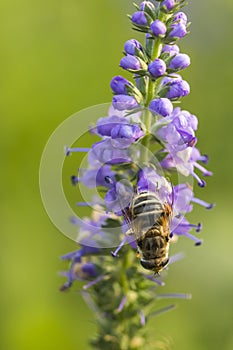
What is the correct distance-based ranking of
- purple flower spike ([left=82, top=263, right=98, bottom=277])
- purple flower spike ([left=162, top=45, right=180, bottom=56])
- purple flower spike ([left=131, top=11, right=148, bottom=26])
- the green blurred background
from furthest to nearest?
the green blurred background
purple flower spike ([left=82, top=263, right=98, bottom=277])
purple flower spike ([left=162, top=45, right=180, bottom=56])
purple flower spike ([left=131, top=11, right=148, bottom=26])

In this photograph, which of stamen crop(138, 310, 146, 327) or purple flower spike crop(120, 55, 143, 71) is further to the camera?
stamen crop(138, 310, 146, 327)

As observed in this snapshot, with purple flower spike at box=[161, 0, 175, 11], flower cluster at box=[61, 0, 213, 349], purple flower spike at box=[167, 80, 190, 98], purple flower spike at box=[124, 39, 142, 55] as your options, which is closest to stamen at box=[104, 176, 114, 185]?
flower cluster at box=[61, 0, 213, 349]

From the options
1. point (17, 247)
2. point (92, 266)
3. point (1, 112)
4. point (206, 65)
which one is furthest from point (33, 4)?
point (92, 266)

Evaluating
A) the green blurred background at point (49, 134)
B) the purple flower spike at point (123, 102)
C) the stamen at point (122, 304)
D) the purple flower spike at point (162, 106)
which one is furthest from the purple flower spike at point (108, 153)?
the green blurred background at point (49, 134)

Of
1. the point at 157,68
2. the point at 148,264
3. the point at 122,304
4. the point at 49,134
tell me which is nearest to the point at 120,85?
the point at 157,68

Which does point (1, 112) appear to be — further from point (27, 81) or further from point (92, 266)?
point (92, 266)

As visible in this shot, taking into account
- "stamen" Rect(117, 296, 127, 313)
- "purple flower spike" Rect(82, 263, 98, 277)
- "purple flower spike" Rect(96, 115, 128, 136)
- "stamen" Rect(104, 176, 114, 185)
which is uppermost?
"purple flower spike" Rect(96, 115, 128, 136)

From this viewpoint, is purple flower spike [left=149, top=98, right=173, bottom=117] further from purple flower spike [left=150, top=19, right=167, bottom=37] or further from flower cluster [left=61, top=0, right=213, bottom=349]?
purple flower spike [left=150, top=19, right=167, bottom=37]

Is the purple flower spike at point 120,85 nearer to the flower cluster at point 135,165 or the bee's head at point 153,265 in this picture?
the flower cluster at point 135,165
